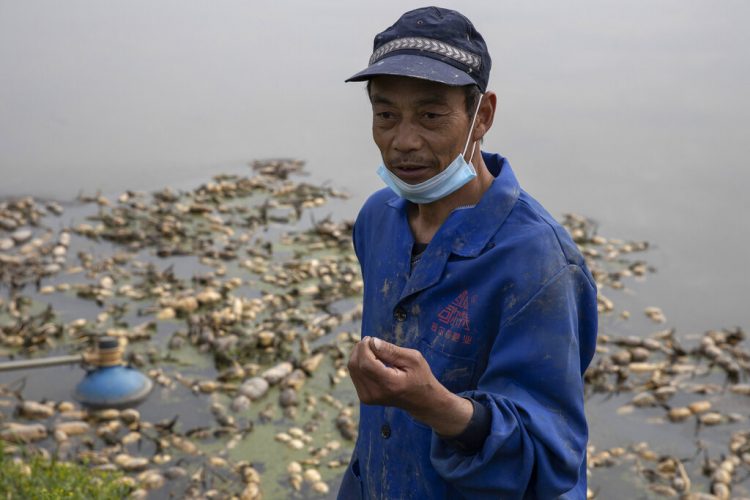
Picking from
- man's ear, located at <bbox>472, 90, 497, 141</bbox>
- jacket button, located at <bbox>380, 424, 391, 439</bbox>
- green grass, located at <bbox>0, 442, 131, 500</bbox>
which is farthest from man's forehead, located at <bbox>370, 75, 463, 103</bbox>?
green grass, located at <bbox>0, 442, 131, 500</bbox>

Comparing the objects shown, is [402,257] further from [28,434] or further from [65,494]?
[28,434]

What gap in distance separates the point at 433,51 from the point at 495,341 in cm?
58

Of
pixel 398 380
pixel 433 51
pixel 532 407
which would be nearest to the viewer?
pixel 398 380

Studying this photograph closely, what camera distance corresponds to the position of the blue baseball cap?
5.11 ft

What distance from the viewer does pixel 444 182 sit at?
1.71 meters

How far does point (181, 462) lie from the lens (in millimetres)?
4070

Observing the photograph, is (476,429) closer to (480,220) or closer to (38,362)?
(480,220)

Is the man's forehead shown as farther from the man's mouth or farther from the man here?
the man's mouth

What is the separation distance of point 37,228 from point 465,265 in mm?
6628

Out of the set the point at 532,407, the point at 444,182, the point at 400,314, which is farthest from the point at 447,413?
the point at 444,182

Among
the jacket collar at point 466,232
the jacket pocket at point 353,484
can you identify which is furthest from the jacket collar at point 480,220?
the jacket pocket at point 353,484

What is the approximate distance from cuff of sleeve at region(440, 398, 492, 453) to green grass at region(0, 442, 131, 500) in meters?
2.09

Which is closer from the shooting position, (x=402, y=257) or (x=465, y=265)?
(x=465, y=265)

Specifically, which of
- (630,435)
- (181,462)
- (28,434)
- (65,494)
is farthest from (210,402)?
(630,435)
